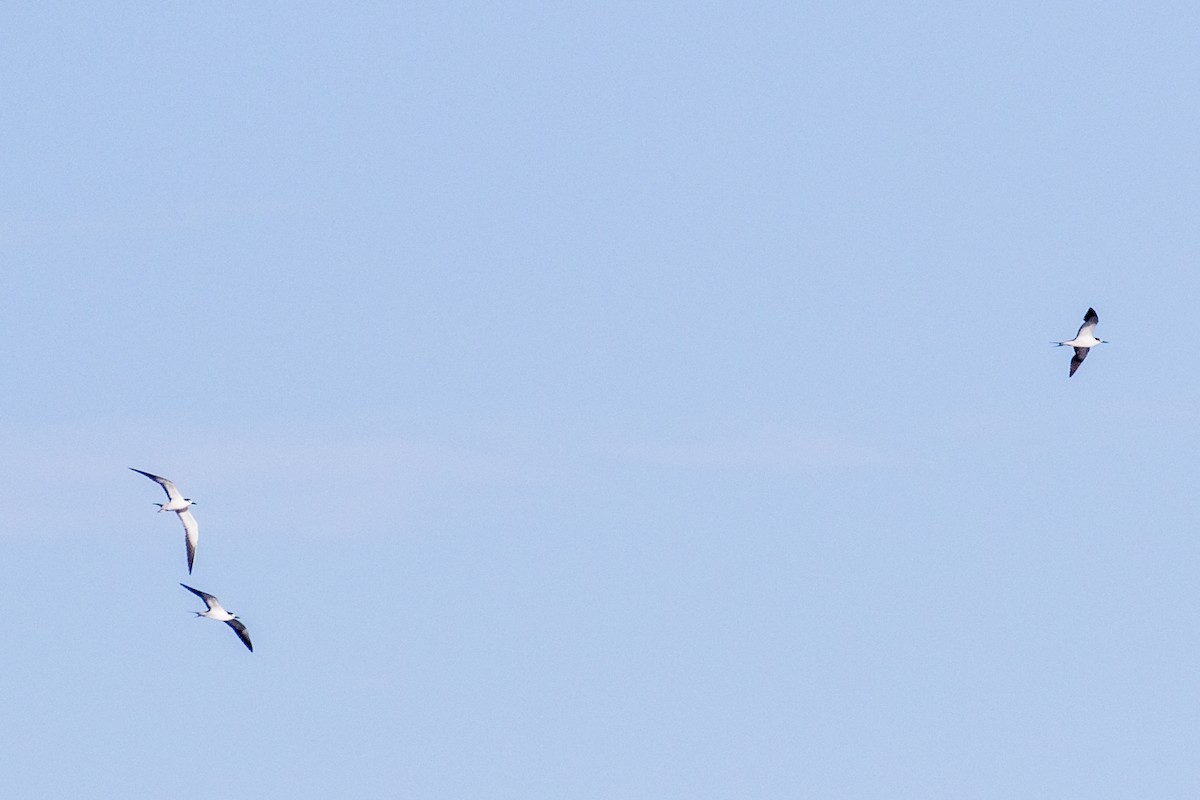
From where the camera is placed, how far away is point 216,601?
144 m

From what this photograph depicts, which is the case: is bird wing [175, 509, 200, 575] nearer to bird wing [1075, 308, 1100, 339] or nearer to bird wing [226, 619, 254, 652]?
bird wing [226, 619, 254, 652]

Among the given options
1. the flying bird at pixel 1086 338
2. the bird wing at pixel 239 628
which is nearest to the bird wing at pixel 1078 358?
the flying bird at pixel 1086 338

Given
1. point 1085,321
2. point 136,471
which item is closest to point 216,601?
point 136,471

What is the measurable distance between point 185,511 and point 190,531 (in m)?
1.28

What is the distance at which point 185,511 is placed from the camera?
483ft

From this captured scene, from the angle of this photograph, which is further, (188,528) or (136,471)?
(188,528)

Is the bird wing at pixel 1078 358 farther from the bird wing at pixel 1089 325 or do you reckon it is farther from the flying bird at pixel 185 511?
the flying bird at pixel 185 511

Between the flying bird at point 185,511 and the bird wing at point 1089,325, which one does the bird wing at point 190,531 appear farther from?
the bird wing at point 1089,325

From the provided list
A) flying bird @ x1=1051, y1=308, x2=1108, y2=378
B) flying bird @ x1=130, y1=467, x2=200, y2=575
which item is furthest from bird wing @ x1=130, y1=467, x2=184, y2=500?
flying bird @ x1=1051, y1=308, x2=1108, y2=378

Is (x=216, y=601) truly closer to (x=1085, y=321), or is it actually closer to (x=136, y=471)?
(x=136, y=471)

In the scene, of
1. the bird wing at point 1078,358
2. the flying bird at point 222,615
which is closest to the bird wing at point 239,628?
the flying bird at point 222,615

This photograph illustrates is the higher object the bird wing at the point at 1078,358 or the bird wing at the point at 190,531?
the bird wing at the point at 1078,358

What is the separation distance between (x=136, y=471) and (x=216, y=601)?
1555cm

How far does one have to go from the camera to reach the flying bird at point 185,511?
5659 inches
